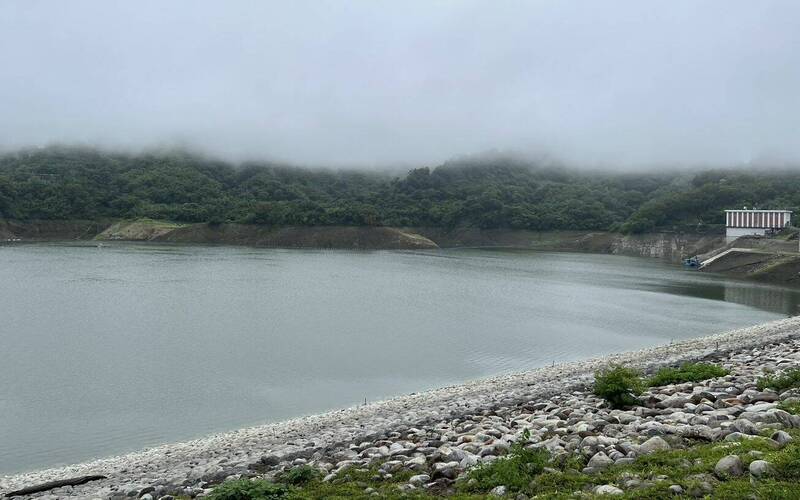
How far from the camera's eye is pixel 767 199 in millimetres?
94250

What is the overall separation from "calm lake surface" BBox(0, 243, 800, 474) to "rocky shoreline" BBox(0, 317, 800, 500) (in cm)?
288

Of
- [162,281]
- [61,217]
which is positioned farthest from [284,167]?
[162,281]

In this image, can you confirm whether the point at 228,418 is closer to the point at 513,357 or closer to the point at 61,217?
the point at 513,357

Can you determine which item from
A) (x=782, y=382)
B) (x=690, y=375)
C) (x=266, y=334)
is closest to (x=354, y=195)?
(x=266, y=334)

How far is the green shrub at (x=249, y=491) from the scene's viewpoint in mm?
6578

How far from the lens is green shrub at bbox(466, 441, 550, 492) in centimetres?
613

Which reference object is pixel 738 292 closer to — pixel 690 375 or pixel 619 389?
pixel 690 375

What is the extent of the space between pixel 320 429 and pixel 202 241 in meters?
92.9

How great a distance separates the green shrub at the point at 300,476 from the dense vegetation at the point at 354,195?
94697 millimetres

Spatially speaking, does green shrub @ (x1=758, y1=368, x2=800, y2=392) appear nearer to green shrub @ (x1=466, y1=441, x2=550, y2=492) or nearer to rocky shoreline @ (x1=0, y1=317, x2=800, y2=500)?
rocky shoreline @ (x1=0, y1=317, x2=800, y2=500)

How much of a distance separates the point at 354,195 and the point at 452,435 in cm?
13741

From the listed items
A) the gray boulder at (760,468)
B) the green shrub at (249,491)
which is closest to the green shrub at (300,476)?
the green shrub at (249,491)

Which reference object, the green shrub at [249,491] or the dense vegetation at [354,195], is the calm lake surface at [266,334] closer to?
the green shrub at [249,491]

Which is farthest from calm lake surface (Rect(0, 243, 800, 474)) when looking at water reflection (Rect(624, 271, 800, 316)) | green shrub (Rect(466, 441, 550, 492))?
green shrub (Rect(466, 441, 550, 492))
